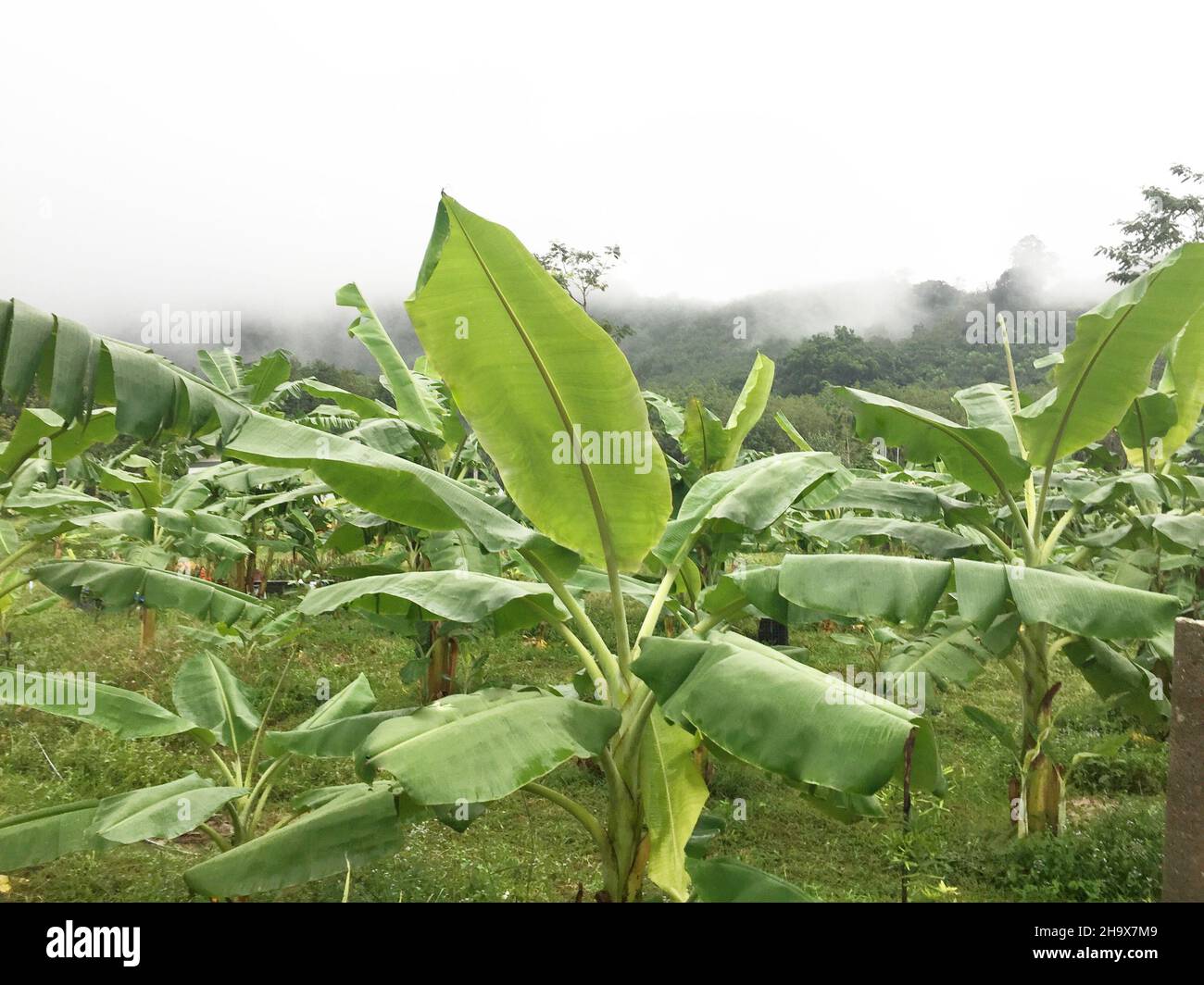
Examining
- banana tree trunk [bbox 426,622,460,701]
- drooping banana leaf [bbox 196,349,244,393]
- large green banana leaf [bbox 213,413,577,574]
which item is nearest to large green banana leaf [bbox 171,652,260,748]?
large green banana leaf [bbox 213,413,577,574]

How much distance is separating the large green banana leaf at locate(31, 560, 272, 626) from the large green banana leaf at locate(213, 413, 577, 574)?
3.65 feet

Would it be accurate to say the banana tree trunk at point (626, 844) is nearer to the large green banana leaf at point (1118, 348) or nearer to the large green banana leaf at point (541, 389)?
the large green banana leaf at point (541, 389)

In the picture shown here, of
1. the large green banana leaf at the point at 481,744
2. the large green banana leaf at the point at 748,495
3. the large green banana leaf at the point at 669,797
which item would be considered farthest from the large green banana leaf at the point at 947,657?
the large green banana leaf at the point at 481,744

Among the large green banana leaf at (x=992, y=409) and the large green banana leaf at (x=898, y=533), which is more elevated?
the large green banana leaf at (x=992, y=409)

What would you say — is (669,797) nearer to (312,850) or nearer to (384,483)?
(312,850)

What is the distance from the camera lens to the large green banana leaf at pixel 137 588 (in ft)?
11.1

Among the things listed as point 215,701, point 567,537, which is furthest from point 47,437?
point 567,537

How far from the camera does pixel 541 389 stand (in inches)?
104

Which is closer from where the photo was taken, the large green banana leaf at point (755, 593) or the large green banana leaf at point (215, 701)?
the large green banana leaf at point (755, 593)

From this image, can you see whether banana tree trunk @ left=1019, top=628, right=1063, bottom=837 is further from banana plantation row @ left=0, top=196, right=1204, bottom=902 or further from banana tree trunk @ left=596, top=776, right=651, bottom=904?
banana tree trunk @ left=596, top=776, right=651, bottom=904

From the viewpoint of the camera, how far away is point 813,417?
27094mm

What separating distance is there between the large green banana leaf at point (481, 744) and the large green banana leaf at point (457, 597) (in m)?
0.29
